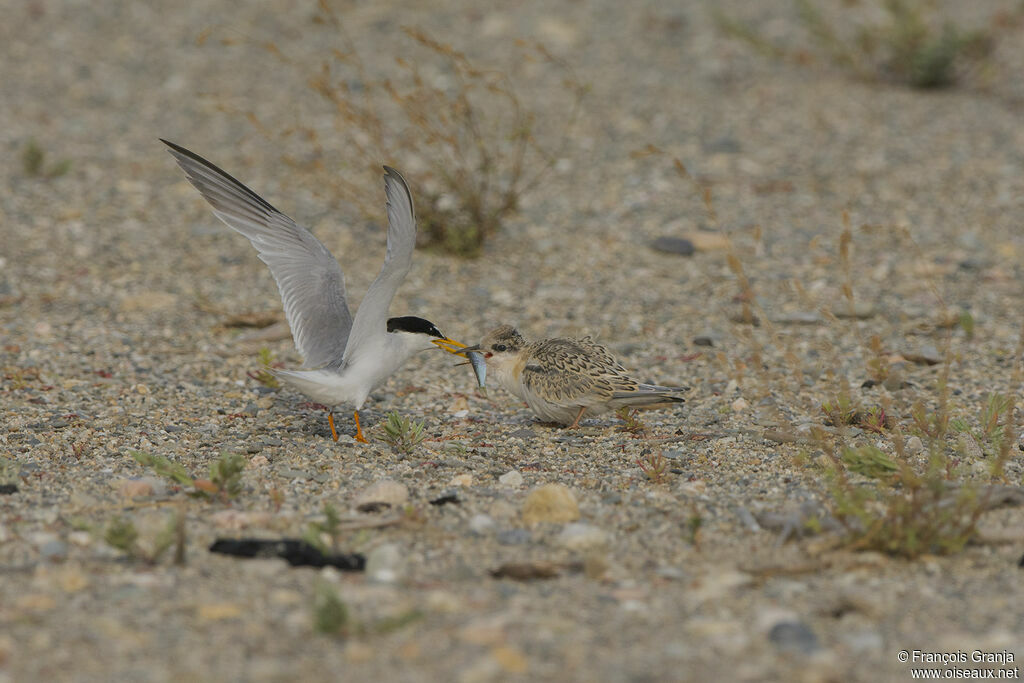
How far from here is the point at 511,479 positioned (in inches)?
181

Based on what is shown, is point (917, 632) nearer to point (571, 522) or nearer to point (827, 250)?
point (571, 522)

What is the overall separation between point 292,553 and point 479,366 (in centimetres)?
201

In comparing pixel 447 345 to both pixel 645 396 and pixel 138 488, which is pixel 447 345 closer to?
pixel 645 396

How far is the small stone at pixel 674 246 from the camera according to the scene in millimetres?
7652

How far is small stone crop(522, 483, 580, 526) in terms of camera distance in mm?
4055

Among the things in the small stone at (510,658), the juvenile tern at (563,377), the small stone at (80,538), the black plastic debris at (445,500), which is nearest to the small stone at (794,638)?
the small stone at (510,658)

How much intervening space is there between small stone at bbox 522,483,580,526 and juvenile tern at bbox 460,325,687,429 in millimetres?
1099

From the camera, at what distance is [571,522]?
405 cm

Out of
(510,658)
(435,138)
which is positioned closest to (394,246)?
(510,658)

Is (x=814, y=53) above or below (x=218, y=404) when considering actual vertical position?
above

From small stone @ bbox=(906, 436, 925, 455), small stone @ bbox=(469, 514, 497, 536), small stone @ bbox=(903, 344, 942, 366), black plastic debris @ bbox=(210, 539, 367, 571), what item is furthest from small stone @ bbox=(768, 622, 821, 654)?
small stone @ bbox=(903, 344, 942, 366)

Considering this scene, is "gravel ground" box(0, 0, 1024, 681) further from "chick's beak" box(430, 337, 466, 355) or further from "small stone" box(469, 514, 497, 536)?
"chick's beak" box(430, 337, 466, 355)

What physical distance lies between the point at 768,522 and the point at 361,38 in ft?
28.0

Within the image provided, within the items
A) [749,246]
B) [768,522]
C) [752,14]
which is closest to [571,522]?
[768,522]
